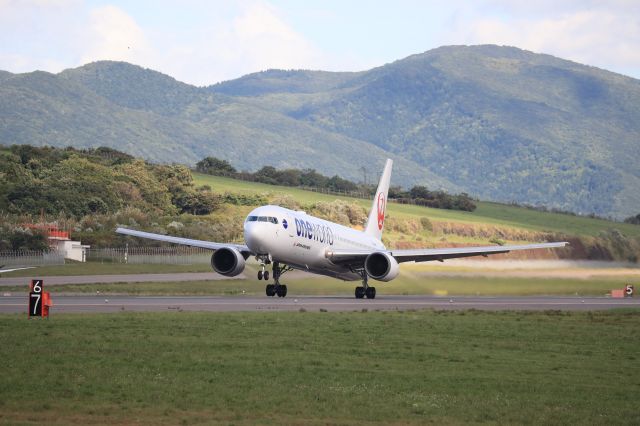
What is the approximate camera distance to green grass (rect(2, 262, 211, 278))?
→ 68094 mm

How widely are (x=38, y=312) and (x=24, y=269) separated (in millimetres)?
36610

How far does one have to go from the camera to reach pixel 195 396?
20.2 metres

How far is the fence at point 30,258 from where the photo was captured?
2906 inches

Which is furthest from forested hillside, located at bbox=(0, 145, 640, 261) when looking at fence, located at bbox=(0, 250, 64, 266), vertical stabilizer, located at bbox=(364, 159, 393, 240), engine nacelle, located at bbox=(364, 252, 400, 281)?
engine nacelle, located at bbox=(364, 252, 400, 281)

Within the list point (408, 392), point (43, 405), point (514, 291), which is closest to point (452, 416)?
point (408, 392)

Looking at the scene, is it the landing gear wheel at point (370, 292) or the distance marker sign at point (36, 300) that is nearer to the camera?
the distance marker sign at point (36, 300)

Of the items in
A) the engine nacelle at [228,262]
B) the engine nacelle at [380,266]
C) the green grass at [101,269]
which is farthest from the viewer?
the green grass at [101,269]

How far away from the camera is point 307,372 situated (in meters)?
23.5

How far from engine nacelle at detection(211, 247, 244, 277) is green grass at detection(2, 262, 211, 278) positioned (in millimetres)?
17948

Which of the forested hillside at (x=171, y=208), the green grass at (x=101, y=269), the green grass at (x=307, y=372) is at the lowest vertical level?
the green grass at (x=307, y=372)

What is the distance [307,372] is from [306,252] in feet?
93.6

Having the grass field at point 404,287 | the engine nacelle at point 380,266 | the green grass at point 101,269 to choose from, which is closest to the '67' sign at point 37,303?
the grass field at point 404,287

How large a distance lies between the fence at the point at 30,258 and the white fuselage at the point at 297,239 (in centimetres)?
2647

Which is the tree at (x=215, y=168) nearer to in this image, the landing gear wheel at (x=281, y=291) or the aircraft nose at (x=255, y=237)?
the landing gear wheel at (x=281, y=291)
